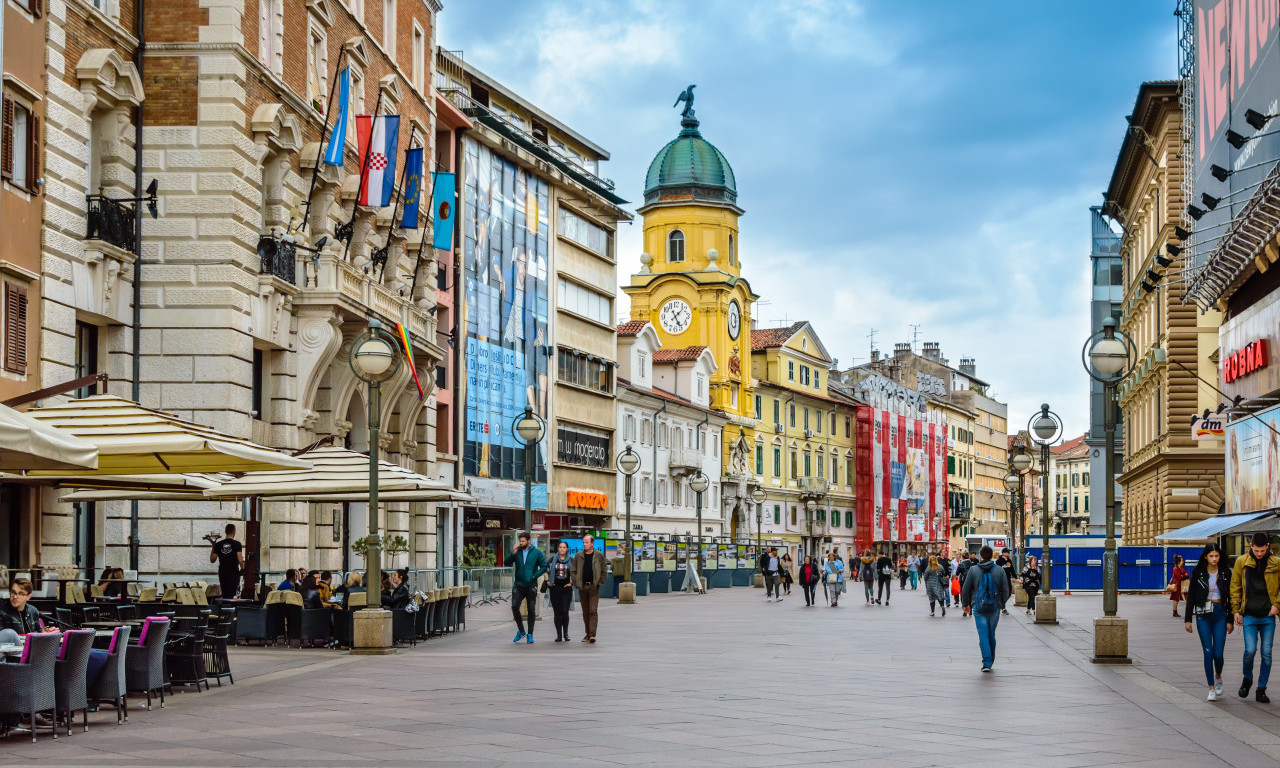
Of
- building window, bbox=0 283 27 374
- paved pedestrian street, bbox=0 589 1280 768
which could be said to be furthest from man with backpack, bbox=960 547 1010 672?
building window, bbox=0 283 27 374

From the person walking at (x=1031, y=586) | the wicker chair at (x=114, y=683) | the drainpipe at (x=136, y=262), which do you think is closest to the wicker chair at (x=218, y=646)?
the wicker chair at (x=114, y=683)

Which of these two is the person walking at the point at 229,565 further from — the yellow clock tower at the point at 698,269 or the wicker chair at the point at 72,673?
the yellow clock tower at the point at 698,269

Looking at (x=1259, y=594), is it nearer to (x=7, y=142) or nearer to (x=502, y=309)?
(x=7, y=142)

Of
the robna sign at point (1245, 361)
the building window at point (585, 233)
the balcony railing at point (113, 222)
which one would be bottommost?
the robna sign at point (1245, 361)

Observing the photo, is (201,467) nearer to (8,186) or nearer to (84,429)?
(84,429)

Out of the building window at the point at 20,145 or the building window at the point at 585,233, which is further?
the building window at the point at 585,233

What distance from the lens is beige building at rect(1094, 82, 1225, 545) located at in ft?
178

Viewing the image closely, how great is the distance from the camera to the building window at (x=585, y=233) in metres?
72.5

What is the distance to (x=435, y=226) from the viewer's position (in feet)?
142

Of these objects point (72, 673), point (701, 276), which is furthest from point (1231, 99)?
point (701, 276)

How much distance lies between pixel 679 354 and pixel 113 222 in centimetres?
6128

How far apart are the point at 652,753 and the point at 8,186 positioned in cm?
1569

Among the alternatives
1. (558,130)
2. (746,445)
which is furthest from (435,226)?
(746,445)

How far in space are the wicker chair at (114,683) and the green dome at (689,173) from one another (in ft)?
261
